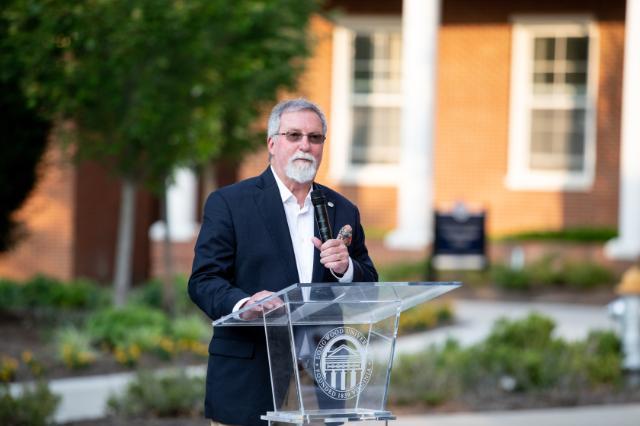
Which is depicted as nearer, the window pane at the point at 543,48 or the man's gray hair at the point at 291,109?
the man's gray hair at the point at 291,109

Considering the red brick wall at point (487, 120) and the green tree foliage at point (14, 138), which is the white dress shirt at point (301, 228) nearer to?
the green tree foliage at point (14, 138)

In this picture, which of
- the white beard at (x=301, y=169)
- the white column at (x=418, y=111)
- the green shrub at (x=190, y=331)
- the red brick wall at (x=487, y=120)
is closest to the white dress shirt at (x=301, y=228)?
the white beard at (x=301, y=169)

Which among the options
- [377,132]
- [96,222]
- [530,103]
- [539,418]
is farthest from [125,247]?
[530,103]

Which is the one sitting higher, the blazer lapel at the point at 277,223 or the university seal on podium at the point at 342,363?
the blazer lapel at the point at 277,223

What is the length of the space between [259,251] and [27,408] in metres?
3.95

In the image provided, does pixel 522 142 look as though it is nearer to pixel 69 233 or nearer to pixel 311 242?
pixel 69 233

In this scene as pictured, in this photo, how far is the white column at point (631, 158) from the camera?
55.0ft

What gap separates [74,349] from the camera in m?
9.76

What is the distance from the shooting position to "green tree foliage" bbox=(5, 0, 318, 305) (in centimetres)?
1051

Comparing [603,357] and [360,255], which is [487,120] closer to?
A: [603,357]

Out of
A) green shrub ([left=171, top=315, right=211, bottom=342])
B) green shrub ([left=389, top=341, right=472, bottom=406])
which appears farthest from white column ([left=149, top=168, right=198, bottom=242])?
green shrub ([left=389, top=341, right=472, bottom=406])

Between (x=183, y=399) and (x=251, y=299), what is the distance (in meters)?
4.60

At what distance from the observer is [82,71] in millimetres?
10789

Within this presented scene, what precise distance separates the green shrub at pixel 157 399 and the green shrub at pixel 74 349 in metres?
1.51
